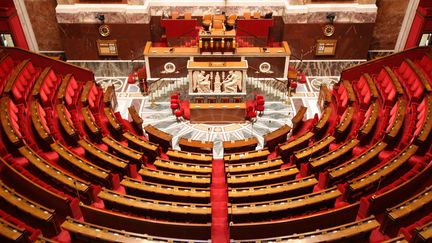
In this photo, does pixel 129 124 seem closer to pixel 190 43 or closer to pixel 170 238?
pixel 190 43

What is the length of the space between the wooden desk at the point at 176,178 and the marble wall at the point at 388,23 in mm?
10400

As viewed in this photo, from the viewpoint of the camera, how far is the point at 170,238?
6.86 metres

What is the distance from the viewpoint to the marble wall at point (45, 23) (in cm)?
1412

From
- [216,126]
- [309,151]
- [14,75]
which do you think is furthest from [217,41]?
[14,75]

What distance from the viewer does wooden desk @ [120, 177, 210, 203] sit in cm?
737

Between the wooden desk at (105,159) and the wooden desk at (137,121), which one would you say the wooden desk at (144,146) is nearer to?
the wooden desk at (105,159)

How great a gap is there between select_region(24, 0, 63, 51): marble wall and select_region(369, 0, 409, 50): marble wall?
1212 cm

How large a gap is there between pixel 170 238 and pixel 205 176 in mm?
1659

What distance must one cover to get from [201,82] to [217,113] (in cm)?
121

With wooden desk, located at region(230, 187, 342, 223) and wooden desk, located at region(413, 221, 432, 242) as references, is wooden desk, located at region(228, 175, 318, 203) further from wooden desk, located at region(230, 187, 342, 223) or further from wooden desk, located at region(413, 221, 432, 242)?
wooden desk, located at region(413, 221, 432, 242)

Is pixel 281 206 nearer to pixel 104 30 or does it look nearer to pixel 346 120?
pixel 346 120

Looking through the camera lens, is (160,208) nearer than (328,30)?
Yes

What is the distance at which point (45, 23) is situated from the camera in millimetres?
14594

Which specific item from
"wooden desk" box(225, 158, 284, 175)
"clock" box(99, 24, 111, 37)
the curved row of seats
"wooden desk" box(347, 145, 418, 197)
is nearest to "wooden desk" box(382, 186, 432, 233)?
the curved row of seats
